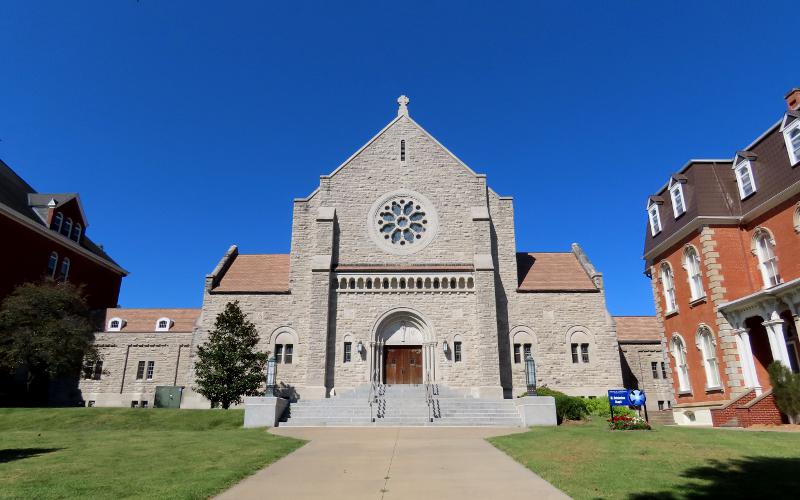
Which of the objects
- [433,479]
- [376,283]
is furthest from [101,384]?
[433,479]

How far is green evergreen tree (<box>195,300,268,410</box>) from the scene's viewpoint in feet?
80.1

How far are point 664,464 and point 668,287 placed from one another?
17536 millimetres

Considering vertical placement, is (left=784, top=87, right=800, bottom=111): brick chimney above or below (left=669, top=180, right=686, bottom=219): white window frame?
above

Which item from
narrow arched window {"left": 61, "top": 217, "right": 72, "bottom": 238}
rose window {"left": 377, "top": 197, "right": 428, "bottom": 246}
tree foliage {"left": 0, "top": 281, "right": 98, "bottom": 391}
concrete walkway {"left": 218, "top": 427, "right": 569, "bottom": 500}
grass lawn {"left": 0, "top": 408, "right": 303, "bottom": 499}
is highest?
narrow arched window {"left": 61, "top": 217, "right": 72, "bottom": 238}

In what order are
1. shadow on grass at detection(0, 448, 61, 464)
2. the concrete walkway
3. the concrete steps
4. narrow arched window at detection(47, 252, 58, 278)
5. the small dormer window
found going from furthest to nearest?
the small dormer window, narrow arched window at detection(47, 252, 58, 278), the concrete steps, shadow on grass at detection(0, 448, 61, 464), the concrete walkway

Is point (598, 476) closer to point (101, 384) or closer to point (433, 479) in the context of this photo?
point (433, 479)

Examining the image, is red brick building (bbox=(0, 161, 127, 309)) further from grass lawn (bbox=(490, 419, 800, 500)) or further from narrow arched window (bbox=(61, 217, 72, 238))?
grass lawn (bbox=(490, 419, 800, 500))

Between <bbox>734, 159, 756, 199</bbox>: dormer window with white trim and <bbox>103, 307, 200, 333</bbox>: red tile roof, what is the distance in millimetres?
32580

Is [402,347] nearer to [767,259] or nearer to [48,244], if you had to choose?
[767,259]

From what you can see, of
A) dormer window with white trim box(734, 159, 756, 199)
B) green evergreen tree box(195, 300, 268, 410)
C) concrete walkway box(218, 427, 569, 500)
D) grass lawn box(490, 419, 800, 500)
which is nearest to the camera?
grass lawn box(490, 419, 800, 500)

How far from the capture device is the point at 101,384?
31281mm

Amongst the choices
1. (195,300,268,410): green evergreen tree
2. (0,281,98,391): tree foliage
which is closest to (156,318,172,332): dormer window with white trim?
(0,281,98,391): tree foliage

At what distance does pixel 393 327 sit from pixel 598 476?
2034 centimetres

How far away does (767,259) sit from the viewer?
64.8 ft
